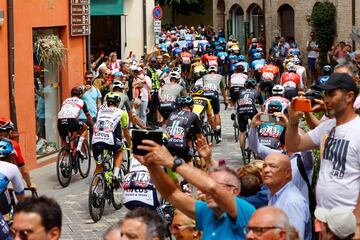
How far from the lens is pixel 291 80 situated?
72.7ft

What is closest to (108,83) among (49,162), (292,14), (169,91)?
(169,91)

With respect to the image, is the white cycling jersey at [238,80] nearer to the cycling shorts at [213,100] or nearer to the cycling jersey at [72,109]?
the cycling shorts at [213,100]

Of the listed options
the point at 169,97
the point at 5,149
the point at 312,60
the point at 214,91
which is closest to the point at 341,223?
the point at 5,149

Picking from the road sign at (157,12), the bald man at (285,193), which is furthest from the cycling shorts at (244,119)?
the road sign at (157,12)

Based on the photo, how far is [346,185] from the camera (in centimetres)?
701

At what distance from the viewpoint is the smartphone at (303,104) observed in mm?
7273

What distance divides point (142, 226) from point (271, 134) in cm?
A: 848

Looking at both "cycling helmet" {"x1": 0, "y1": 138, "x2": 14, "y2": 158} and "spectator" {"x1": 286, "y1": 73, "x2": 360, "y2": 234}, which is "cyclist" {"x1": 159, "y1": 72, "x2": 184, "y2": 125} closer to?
"cycling helmet" {"x1": 0, "y1": 138, "x2": 14, "y2": 158}

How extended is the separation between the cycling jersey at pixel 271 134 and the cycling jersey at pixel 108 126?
2.22 metres

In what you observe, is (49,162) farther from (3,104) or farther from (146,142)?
(146,142)

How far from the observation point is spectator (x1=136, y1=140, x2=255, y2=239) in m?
5.87

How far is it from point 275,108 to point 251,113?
3650mm

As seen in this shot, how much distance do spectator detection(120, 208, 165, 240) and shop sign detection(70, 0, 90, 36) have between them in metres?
14.8

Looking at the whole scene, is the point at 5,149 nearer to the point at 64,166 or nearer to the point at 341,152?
the point at 341,152
